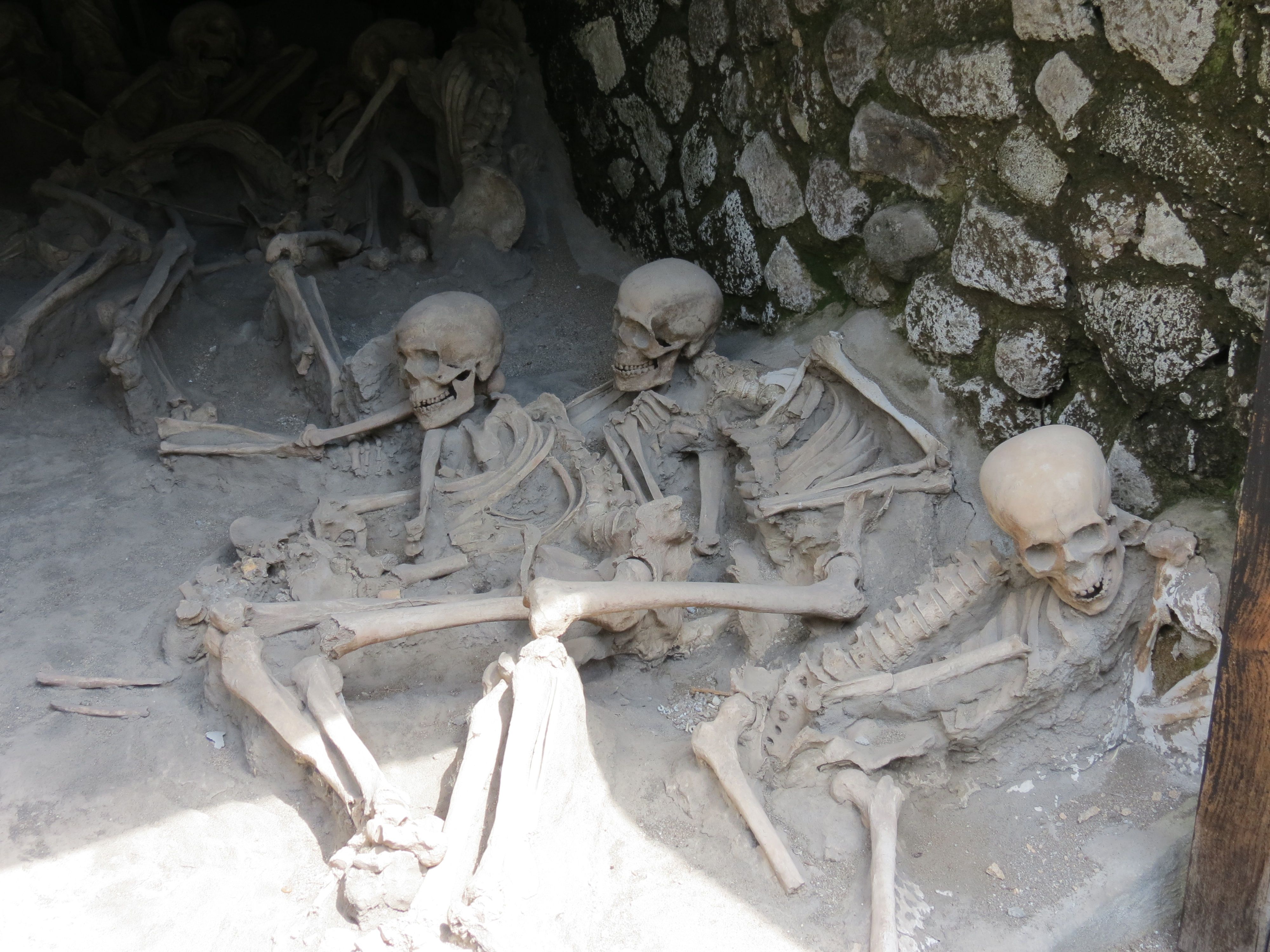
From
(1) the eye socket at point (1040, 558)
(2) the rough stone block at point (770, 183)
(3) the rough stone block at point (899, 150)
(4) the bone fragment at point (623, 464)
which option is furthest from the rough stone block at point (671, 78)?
(1) the eye socket at point (1040, 558)

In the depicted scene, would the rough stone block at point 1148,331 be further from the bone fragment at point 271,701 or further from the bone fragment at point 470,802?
the bone fragment at point 271,701

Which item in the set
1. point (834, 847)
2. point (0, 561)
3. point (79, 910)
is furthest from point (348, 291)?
point (834, 847)

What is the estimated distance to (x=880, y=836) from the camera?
102 inches

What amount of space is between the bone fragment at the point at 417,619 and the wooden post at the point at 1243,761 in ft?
5.32

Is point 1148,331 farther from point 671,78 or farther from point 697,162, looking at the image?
point 671,78

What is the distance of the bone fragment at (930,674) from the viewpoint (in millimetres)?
2812

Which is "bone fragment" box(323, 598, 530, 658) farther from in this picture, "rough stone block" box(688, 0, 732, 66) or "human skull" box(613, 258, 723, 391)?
"rough stone block" box(688, 0, 732, 66)

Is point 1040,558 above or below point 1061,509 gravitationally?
below

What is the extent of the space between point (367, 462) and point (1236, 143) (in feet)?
9.38

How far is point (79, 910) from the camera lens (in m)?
2.53

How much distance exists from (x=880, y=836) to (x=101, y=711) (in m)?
2.06

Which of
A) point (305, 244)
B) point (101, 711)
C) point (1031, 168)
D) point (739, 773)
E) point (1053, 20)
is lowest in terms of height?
point (101, 711)

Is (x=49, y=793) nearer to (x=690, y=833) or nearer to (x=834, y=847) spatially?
(x=690, y=833)

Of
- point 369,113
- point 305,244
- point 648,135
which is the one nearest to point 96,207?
point 305,244
